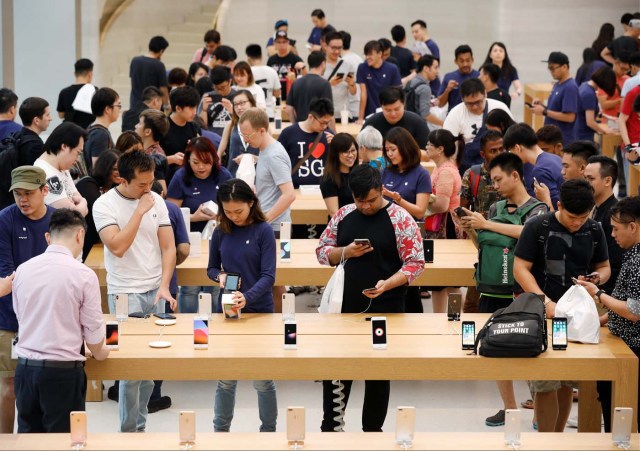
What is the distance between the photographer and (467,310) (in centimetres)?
733

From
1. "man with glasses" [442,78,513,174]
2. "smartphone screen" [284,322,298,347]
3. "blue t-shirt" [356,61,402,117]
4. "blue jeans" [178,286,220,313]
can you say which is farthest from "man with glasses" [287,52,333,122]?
"smartphone screen" [284,322,298,347]

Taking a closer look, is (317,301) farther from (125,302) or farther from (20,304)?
(20,304)

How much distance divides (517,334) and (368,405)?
96cm

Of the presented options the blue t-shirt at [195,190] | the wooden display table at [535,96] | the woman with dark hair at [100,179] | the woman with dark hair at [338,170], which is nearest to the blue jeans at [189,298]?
the blue t-shirt at [195,190]

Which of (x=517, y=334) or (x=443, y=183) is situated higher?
(x=443, y=183)

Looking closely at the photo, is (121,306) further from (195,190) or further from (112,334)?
(195,190)

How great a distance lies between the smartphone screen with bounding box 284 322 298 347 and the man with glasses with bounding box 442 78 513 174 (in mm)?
3950

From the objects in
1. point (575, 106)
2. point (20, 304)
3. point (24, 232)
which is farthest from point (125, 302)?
point (575, 106)

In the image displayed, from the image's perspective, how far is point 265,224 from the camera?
556 cm

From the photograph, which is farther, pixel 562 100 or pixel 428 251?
pixel 562 100

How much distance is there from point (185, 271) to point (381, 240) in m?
1.59

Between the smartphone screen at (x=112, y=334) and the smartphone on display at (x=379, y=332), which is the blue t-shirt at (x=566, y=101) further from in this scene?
the smartphone screen at (x=112, y=334)

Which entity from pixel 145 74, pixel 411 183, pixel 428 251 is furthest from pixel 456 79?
pixel 428 251

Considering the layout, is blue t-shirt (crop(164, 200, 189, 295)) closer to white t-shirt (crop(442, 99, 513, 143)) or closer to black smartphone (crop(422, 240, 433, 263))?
black smartphone (crop(422, 240, 433, 263))
